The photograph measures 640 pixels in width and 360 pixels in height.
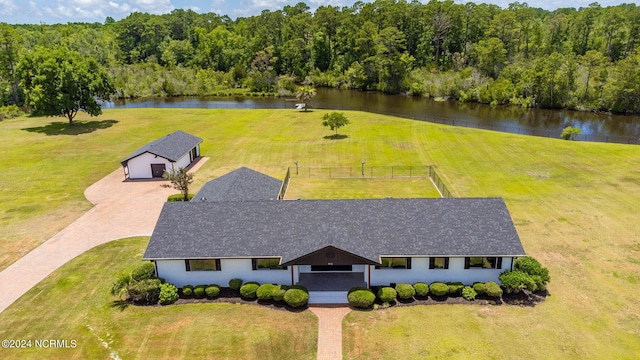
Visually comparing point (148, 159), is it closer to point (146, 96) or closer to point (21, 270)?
point (21, 270)

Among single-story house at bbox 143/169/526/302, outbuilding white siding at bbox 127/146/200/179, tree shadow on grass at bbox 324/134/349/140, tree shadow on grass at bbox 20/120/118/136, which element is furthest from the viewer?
tree shadow on grass at bbox 20/120/118/136

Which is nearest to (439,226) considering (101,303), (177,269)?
(177,269)

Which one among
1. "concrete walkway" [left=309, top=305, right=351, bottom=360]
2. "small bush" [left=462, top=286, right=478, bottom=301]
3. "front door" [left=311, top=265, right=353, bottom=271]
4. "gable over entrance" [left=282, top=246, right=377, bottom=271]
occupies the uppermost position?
"gable over entrance" [left=282, top=246, right=377, bottom=271]

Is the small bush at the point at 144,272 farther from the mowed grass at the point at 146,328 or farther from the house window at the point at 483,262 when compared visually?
the house window at the point at 483,262

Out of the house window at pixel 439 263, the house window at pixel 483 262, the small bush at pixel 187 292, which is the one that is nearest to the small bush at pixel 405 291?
the house window at pixel 439 263

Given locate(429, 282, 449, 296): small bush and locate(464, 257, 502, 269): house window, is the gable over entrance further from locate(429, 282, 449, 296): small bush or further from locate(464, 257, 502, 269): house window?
locate(464, 257, 502, 269): house window

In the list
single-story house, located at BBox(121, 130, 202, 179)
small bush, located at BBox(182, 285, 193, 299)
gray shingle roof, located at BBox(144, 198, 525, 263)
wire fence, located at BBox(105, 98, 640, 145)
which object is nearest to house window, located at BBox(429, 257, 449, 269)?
gray shingle roof, located at BBox(144, 198, 525, 263)
